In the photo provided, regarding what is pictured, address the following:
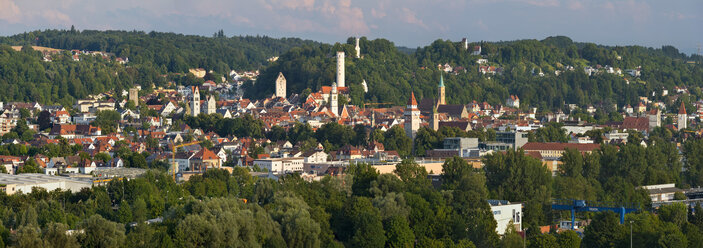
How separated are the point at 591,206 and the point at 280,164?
65.2 feet

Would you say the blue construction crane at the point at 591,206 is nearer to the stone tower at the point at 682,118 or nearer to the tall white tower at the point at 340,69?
the stone tower at the point at 682,118

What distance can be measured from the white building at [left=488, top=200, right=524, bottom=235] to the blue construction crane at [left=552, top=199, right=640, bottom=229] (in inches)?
75.0

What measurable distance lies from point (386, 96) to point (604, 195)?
4884 cm

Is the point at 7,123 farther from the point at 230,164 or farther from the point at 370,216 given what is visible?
the point at 370,216

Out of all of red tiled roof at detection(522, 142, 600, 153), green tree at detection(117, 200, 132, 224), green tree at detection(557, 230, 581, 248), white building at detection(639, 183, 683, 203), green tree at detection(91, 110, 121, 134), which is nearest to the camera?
green tree at detection(557, 230, 581, 248)

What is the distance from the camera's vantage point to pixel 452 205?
4388cm

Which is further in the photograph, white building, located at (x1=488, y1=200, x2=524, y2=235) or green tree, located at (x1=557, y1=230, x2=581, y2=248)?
white building, located at (x1=488, y1=200, x2=524, y2=235)

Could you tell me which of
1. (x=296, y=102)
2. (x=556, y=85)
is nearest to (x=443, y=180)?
(x=296, y=102)

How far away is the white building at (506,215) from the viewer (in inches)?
1692

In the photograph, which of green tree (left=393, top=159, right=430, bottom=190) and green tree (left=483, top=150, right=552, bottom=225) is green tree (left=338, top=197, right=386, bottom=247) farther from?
green tree (left=483, top=150, right=552, bottom=225)

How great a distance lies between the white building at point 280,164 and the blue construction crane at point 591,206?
17.2m

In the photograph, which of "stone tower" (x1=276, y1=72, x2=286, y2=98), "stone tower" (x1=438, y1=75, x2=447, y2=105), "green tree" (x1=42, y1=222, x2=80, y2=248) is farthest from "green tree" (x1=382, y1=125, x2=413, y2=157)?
"green tree" (x1=42, y1=222, x2=80, y2=248)

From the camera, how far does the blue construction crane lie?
44.4m

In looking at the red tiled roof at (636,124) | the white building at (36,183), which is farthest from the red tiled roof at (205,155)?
the red tiled roof at (636,124)
